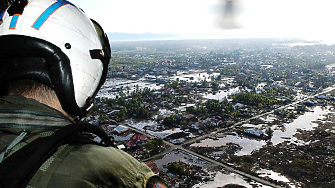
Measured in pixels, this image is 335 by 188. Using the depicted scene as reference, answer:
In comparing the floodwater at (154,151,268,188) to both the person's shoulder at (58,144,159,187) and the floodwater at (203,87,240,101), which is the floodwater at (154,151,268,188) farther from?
the floodwater at (203,87,240,101)

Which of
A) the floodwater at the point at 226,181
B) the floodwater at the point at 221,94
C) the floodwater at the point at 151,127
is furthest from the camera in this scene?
the floodwater at the point at 221,94

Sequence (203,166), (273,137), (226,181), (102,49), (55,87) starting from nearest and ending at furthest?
(55,87), (102,49), (226,181), (203,166), (273,137)

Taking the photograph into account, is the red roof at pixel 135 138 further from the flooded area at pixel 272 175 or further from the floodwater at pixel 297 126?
the floodwater at pixel 297 126

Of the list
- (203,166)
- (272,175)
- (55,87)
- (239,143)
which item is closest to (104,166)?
(55,87)

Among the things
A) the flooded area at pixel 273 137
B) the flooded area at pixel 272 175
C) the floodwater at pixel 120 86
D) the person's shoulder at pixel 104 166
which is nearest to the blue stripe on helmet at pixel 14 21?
the person's shoulder at pixel 104 166

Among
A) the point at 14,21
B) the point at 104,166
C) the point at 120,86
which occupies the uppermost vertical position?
the point at 14,21

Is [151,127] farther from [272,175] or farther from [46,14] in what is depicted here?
[46,14]
